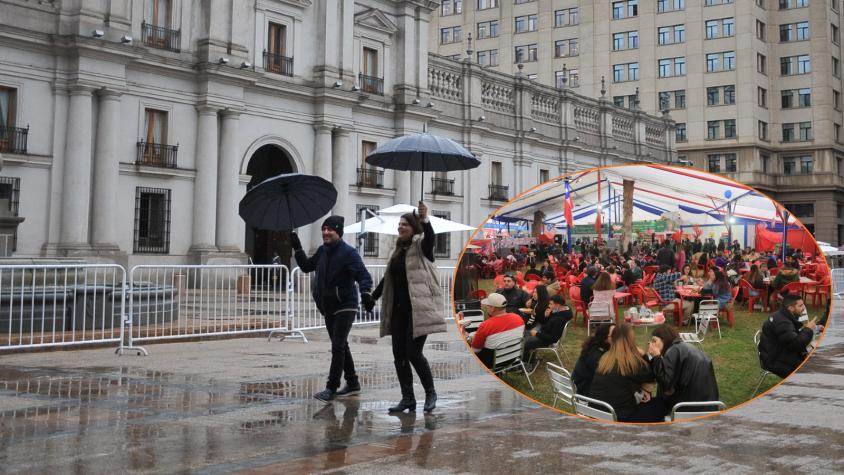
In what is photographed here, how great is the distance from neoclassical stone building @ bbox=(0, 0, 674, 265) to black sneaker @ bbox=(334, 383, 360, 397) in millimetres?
19056

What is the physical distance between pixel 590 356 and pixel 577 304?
298 millimetres

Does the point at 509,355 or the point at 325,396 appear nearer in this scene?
the point at 509,355

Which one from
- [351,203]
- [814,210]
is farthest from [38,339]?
[814,210]

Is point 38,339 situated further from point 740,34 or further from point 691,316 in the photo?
point 740,34

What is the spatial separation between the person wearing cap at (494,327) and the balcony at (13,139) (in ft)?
77.8

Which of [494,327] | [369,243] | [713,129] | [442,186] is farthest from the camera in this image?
[713,129]

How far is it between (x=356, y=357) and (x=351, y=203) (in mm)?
22503

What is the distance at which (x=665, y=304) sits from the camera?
4469 millimetres

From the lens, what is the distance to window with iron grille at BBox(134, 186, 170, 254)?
27.9m

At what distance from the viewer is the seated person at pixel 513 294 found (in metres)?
4.90

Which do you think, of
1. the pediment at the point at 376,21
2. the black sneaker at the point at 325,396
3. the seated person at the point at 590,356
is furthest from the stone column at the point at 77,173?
the seated person at the point at 590,356

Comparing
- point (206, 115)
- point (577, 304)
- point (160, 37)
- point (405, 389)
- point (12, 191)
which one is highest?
point (160, 37)

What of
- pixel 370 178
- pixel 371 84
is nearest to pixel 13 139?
pixel 370 178

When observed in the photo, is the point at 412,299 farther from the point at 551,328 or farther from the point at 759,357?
the point at 759,357
